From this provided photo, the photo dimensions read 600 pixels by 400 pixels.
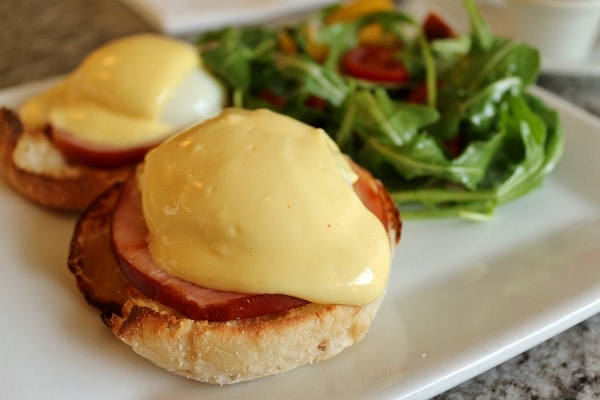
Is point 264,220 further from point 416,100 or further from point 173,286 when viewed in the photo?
point 416,100

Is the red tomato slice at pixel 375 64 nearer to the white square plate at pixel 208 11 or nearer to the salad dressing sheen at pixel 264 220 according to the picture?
the white square plate at pixel 208 11

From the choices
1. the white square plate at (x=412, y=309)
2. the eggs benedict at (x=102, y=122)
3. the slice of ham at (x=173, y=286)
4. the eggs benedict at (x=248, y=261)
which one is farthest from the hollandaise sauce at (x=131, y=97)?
the eggs benedict at (x=248, y=261)

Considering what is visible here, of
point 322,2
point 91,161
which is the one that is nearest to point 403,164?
point 91,161

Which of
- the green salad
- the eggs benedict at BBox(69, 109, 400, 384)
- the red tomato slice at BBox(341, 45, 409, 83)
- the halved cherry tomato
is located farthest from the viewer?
the halved cherry tomato

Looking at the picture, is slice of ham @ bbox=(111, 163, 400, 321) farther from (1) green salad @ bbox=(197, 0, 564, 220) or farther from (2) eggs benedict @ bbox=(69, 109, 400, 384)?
(1) green salad @ bbox=(197, 0, 564, 220)

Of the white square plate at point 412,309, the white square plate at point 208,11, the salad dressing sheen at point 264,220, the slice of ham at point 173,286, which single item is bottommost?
the white square plate at point 208,11

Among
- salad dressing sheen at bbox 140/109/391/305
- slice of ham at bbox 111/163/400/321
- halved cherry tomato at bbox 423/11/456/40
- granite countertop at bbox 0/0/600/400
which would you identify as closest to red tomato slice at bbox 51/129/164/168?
slice of ham at bbox 111/163/400/321
